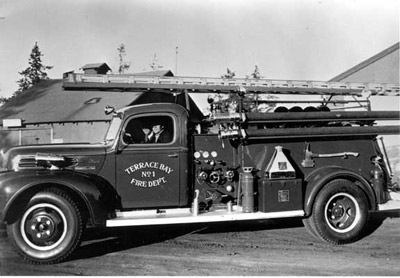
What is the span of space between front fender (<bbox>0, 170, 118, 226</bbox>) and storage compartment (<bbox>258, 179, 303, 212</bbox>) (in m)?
2.02

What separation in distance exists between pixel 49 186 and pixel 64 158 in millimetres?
483

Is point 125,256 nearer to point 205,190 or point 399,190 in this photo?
point 205,190

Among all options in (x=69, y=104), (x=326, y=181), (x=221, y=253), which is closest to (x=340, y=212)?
(x=326, y=181)

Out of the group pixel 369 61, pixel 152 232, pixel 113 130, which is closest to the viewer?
pixel 113 130

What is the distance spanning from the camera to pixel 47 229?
5.18m

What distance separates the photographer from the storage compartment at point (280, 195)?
583 cm

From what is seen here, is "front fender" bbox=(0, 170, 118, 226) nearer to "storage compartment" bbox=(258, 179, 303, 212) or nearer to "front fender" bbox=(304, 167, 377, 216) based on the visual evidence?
"storage compartment" bbox=(258, 179, 303, 212)

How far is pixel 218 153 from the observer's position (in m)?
6.05

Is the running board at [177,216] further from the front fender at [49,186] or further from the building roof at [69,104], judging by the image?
the building roof at [69,104]

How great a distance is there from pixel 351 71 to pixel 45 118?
15604 millimetres

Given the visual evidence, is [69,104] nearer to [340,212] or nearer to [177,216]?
[177,216]

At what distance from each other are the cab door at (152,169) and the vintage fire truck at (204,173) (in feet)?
0.04

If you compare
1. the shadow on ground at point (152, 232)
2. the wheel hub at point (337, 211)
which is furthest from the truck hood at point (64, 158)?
the wheel hub at point (337, 211)

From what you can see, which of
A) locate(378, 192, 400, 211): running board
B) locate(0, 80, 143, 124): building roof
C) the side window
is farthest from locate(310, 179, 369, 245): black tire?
locate(0, 80, 143, 124): building roof
